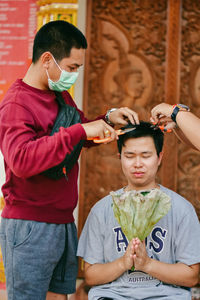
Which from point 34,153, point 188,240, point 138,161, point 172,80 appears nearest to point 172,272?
point 188,240

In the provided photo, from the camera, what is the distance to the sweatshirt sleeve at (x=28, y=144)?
1.68m

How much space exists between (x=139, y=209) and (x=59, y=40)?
33.5 inches

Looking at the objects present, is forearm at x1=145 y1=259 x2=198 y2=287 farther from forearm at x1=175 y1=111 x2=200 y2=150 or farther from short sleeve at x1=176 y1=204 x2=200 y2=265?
forearm at x1=175 y1=111 x2=200 y2=150

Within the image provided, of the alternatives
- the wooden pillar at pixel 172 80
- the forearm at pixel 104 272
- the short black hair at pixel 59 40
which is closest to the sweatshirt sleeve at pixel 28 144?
the short black hair at pixel 59 40

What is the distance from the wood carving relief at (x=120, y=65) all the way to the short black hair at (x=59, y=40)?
189 centimetres

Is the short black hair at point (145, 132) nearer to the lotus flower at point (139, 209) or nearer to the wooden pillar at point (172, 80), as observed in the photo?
the lotus flower at point (139, 209)

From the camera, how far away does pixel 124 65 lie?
151 inches

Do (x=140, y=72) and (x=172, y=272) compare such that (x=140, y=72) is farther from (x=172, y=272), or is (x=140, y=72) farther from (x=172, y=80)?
(x=172, y=272)

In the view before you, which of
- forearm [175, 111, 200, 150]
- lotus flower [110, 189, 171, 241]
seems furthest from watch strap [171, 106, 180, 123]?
lotus flower [110, 189, 171, 241]

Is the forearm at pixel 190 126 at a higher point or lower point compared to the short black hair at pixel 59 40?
lower

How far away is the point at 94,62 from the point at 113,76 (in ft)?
0.72

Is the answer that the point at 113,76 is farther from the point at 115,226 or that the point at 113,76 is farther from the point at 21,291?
the point at 21,291

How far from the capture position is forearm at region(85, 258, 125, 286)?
1899mm

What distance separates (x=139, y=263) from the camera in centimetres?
181
